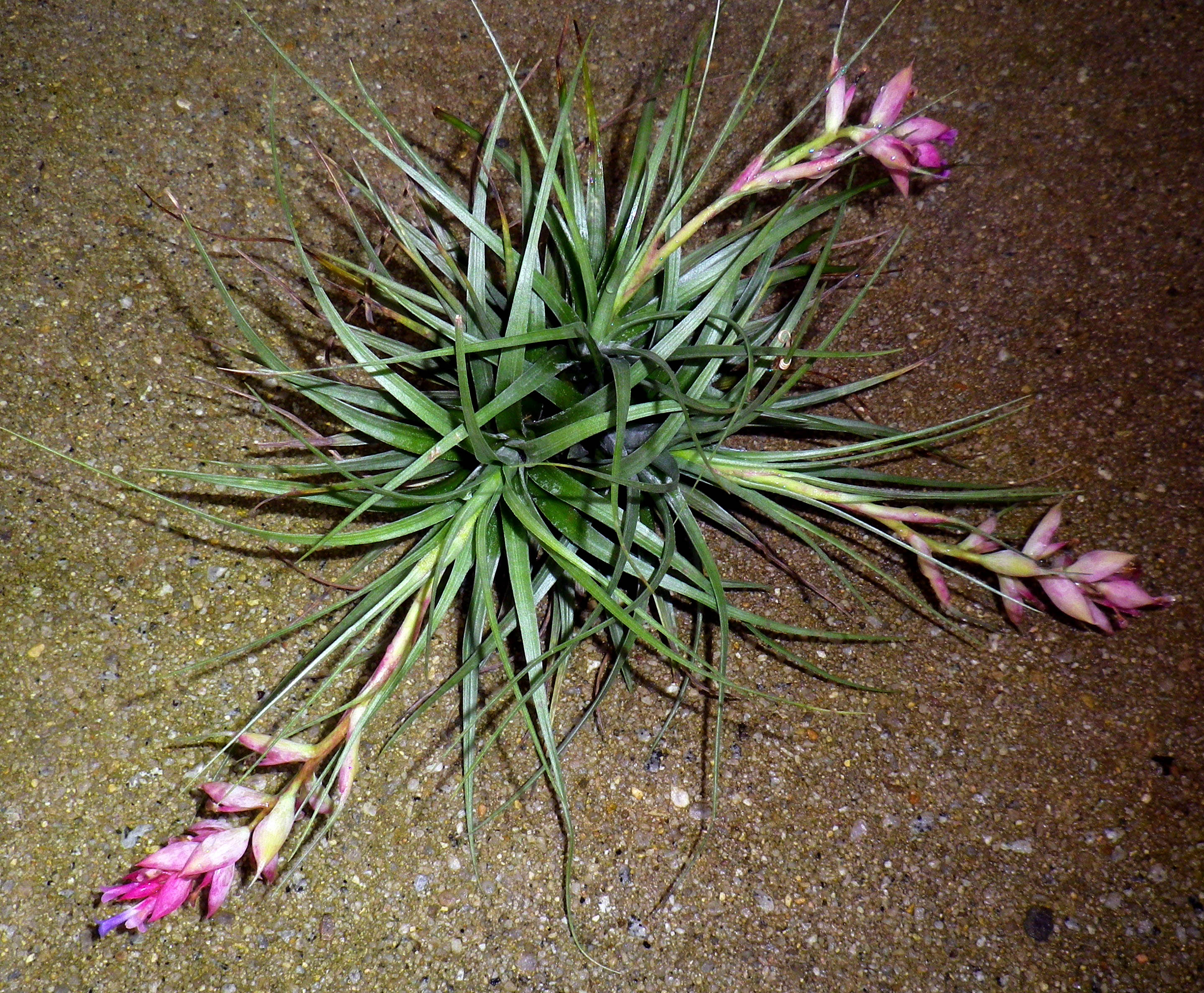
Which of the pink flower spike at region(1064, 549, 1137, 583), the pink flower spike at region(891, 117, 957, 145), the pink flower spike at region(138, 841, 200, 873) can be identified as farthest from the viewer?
the pink flower spike at region(1064, 549, 1137, 583)

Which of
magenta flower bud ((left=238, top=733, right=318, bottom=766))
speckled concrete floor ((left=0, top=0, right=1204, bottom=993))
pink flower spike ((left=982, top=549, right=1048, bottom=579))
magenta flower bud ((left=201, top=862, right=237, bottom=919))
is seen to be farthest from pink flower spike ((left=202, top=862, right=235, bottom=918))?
pink flower spike ((left=982, top=549, right=1048, bottom=579))

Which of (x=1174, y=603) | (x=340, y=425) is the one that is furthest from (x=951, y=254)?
(x=340, y=425)

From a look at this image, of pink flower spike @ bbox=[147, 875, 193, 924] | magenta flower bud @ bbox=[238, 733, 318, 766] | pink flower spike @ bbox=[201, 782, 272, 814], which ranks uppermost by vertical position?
magenta flower bud @ bbox=[238, 733, 318, 766]

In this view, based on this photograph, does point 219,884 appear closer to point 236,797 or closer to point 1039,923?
point 236,797

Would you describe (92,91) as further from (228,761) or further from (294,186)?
(228,761)

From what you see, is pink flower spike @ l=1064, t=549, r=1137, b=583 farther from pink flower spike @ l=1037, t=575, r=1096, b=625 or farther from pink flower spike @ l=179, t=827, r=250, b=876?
pink flower spike @ l=179, t=827, r=250, b=876

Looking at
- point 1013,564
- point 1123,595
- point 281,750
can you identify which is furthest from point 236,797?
point 1123,595

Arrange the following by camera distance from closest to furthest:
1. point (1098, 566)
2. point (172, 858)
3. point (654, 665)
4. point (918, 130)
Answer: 1. point (172, 858)
2. point (918, 130)
3. point (1098, 566)
4. point (654, 665)
